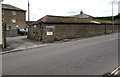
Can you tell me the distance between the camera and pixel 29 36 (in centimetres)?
2609

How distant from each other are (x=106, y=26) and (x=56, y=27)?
18.7m

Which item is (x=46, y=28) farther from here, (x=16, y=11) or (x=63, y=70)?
(x=16, y=11)

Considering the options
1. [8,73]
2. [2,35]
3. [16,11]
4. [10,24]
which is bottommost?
[8,73]

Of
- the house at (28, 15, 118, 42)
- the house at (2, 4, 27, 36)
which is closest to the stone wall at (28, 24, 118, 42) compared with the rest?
the house at (28, 15, 118, 42)

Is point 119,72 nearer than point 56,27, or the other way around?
point 119,72

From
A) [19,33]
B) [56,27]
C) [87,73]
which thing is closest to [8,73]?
[87,73]

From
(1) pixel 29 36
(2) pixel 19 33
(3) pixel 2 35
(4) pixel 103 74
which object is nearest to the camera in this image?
(4) pixel 103 74

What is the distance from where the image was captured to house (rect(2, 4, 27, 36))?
49734mm

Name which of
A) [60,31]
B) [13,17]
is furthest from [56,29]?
[13,17]

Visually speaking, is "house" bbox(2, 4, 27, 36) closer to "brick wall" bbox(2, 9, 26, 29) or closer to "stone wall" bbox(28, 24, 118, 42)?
"brick wall" bbox(2, 9, 26, 29)

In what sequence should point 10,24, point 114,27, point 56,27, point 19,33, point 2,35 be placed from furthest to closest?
1. point 10,24
2. point 114,27
3. point 19,33
4. point 56,27
5. point 2,35

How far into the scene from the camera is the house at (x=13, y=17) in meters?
49.7

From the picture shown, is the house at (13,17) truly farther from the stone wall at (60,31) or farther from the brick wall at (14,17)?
the stone wall at (60,31)

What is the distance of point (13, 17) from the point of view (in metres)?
52.0
